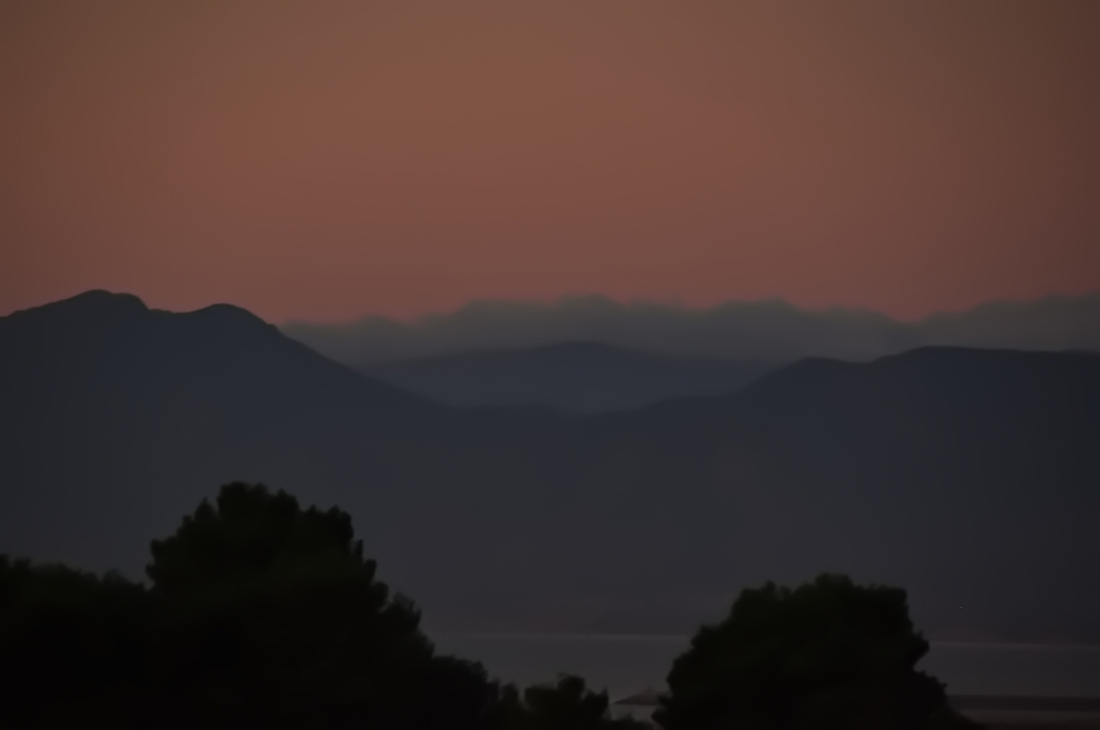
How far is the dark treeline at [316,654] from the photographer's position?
25.0 metres

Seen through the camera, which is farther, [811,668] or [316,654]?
[811,668]

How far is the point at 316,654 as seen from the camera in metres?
27.2

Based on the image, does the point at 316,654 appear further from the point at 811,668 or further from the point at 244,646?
the point at 811,668

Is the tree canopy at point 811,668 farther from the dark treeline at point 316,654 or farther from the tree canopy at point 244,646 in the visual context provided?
the tree canopy at point 244,646

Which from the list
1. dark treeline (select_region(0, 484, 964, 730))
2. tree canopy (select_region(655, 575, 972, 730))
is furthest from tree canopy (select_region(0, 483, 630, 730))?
tree canopy (select_region(655, 575, 972, 730))

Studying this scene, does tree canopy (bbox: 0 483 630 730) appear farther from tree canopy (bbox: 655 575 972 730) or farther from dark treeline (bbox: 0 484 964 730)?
tree canopy (bbox: 655 575 972 730)

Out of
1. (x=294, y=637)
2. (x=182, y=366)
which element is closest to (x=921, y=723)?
(x=294, y=637)

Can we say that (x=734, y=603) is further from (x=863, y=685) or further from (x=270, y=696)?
(x=270, y=696)

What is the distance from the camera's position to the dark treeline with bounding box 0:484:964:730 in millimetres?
25016

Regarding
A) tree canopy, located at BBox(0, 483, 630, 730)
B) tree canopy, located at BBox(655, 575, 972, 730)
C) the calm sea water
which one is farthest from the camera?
the calm sea water

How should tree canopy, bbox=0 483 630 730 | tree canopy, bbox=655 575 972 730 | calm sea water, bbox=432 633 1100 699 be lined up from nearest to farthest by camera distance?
1. tree canopy, bbox=0 483 630 730
2. tree canopy, bbox=655 575 972 730
3. calm sea water, bbox=432 633 1100 699

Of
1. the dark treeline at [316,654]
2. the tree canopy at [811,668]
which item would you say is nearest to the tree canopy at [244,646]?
the dark treeline at [316,654]

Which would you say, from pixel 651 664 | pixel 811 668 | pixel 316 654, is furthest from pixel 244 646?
pixel 651 664

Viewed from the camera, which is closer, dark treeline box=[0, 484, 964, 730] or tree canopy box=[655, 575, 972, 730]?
dark treeline box=[0, 484, 964, 730]
